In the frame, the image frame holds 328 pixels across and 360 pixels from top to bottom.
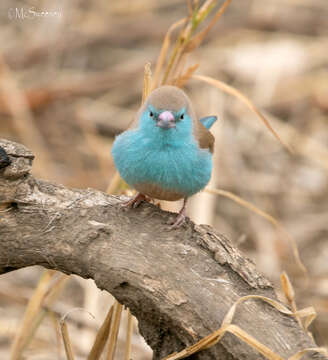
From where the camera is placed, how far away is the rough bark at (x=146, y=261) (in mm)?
2008

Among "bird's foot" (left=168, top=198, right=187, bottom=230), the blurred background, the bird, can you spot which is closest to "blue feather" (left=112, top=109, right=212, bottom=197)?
the bird

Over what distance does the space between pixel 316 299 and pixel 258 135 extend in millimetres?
2050

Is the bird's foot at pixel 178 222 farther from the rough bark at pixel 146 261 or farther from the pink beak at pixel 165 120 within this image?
the pink beak at pixel 165 120

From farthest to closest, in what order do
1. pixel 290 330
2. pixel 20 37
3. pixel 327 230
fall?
Answer: pixel 20 37
pixel 327 230
pixel 290 330

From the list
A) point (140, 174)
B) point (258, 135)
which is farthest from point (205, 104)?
point (140, 174)

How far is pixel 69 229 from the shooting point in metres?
2.16

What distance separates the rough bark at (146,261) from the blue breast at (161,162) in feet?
0.88

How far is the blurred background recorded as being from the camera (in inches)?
195

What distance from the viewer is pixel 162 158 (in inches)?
100

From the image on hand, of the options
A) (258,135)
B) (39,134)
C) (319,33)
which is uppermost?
(319,33)

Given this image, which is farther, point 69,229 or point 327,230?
point 327,230

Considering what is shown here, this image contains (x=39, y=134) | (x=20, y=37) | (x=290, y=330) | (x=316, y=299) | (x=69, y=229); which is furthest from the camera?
(x=20, y=37)

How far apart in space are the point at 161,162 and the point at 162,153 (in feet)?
0.16

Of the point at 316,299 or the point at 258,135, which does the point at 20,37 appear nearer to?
the point at 258,135
